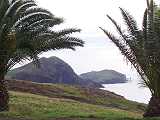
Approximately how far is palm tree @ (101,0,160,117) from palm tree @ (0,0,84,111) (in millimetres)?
2477

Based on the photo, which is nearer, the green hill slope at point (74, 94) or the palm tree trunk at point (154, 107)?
the palm tree trunk at point (154, 107)

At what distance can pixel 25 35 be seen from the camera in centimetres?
2262

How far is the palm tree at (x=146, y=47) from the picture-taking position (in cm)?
2178

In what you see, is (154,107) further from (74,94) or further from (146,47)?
(74,94)

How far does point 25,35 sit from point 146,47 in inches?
227

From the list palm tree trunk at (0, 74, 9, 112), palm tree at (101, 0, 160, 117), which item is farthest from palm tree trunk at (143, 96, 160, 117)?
palm tree trunk at (0, 74, 9, 112)

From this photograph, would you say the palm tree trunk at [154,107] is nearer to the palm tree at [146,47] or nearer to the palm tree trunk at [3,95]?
the palm tree at [146,47]

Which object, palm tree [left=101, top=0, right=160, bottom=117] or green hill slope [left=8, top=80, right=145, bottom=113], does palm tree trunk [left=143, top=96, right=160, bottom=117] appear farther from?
green hill slope [left=8, top=80, right=145, bottom=113]

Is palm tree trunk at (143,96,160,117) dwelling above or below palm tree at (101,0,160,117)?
below

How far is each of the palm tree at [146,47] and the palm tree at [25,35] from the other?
248cm

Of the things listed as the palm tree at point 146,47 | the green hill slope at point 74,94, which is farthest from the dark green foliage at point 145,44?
the green hill slope at point 74,94

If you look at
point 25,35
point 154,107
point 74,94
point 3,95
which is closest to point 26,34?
point 25,35

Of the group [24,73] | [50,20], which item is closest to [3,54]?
[50,20]

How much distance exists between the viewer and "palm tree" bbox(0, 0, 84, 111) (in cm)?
2211
